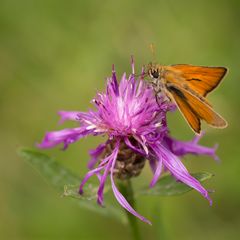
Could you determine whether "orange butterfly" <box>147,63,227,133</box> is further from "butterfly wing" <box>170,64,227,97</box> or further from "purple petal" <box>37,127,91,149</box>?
"purple petal" <box>37,127,91,149</box>

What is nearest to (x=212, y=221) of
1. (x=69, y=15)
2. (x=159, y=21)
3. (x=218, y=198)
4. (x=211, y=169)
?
(x=218, y=198)

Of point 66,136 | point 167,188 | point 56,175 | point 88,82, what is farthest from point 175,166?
point 88,82

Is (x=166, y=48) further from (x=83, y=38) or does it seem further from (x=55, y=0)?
(x=55, y=0)

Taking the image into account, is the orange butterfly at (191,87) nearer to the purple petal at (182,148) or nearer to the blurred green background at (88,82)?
the purple petal at (182,148)

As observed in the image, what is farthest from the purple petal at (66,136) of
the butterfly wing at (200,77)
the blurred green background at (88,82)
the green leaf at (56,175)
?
the blurred green background at (88,82)

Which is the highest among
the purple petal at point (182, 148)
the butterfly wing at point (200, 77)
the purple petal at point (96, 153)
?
the butterfly wing at point (200, 77)
